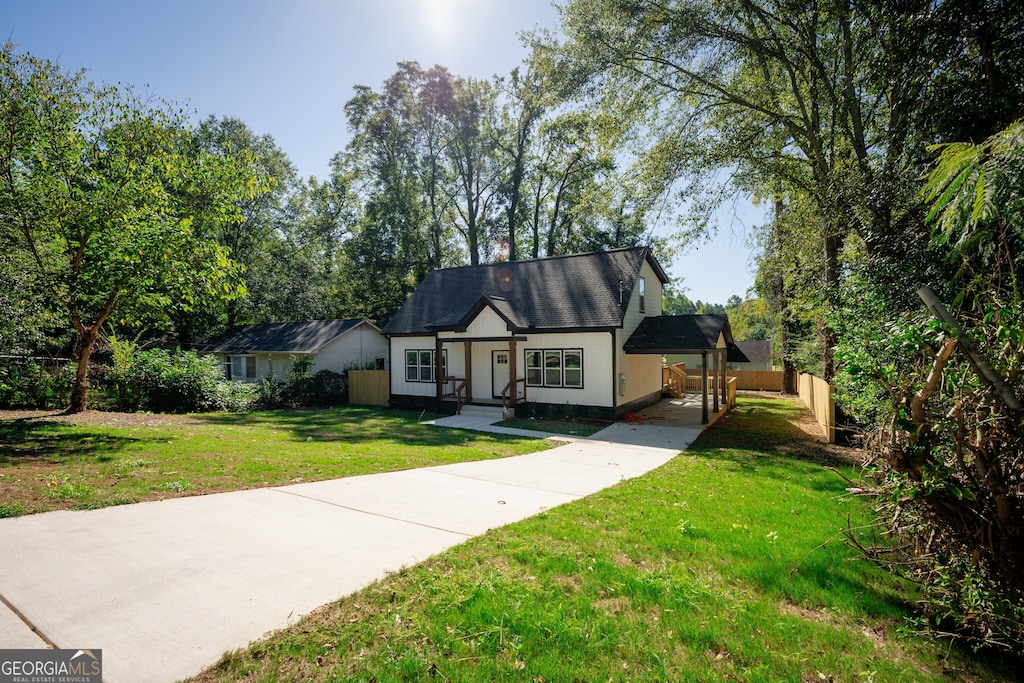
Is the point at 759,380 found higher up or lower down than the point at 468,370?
lower down

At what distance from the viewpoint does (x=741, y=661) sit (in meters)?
3.27

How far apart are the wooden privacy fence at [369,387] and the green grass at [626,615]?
1744 cm

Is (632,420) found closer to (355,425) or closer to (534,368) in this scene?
(534,368)

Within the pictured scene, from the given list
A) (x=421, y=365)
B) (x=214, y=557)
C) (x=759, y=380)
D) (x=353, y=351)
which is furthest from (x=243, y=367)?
(x=759, y=380)

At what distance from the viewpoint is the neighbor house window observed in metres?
28.8

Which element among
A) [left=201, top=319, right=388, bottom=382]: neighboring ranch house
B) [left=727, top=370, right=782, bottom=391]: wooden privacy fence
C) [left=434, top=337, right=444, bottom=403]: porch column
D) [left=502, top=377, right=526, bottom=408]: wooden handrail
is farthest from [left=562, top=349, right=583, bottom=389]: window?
[left=727, top=370, right=782, bottom=391]: wooden privacy fence

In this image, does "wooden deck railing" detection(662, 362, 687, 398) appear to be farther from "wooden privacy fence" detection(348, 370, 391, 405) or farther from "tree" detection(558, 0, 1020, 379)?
"wooden privacy fence" detection(348, 370, 391, 405)

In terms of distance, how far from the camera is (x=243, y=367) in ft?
95.3

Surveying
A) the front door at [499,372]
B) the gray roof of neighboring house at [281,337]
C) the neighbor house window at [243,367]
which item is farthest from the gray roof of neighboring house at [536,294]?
the neighbor house window at [243,367]

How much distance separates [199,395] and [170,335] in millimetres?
17757

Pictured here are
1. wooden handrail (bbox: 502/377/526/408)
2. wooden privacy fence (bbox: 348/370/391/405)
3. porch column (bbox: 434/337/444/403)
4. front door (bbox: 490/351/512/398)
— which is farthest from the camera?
wooden privacy fence (bbox: 348/370/391/405)

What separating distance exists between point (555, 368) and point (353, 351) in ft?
48.3

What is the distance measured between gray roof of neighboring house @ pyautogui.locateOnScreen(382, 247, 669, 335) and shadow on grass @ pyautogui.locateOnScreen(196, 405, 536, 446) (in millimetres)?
3987

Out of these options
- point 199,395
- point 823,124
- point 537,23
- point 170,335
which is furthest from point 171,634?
point 170,335
